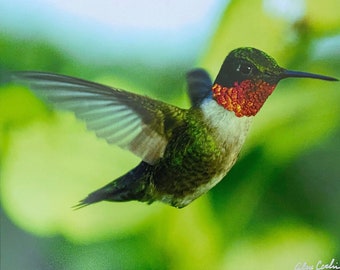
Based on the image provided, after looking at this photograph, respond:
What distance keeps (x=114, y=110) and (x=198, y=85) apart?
155 millimetres

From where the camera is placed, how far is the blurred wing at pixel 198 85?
0.90m

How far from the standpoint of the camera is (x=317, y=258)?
3.00 ft

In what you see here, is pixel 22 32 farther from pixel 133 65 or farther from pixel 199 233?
pixel 199 233

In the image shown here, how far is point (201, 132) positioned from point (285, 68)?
186 mm

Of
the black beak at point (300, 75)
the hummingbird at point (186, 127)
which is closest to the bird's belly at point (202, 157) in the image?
the hummingbird at point (186, 127)

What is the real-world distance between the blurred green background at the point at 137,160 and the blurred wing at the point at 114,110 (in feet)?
0.07

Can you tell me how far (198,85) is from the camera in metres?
0.90

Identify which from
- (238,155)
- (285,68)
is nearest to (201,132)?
(238,155)

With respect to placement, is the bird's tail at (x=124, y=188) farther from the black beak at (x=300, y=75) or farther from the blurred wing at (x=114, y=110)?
the black beak at (x=300, y=75)

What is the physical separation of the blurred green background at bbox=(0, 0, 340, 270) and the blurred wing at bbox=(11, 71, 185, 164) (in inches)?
0.8
